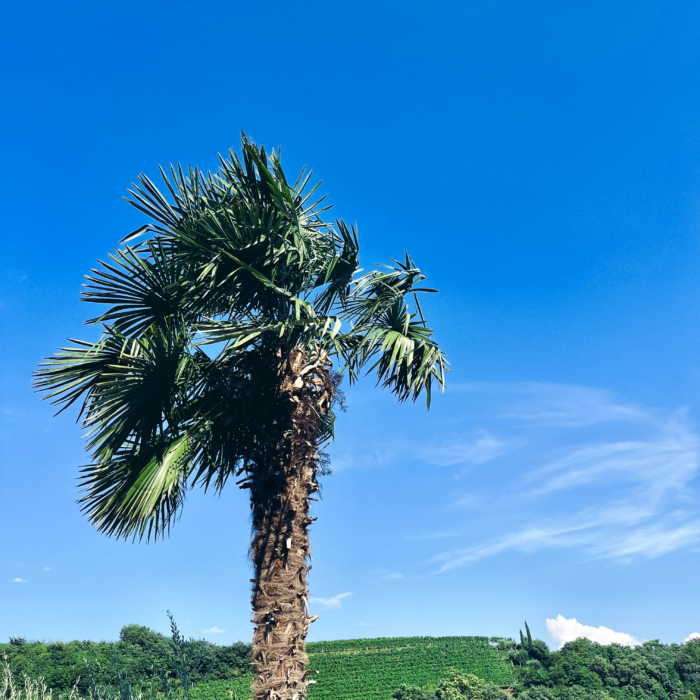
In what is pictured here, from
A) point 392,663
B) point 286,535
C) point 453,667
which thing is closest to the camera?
point 286,535

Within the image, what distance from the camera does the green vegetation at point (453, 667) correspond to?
40.9 metres

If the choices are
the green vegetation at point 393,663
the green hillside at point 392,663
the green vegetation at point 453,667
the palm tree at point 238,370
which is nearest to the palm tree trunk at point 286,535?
the palm tree at point 238,370

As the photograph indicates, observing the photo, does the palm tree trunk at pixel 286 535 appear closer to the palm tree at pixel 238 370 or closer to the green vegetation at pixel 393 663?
the palm tree at pixel 238 370

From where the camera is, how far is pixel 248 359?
6.65m

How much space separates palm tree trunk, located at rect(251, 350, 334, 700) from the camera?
215 inches

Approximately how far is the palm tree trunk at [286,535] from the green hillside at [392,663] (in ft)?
169

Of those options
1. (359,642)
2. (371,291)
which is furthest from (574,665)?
(371,291)

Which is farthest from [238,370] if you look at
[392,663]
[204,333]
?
[392,663]

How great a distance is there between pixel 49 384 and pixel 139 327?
117cm

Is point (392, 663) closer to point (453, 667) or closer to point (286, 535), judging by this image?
point (453, 667)

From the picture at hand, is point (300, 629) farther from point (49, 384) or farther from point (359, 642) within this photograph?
→ point (359, 642)

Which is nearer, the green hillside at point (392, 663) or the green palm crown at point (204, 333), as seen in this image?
the green palm crown at point (204, 333)

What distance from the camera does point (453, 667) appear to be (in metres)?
57.9

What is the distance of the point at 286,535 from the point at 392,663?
6067 cm
